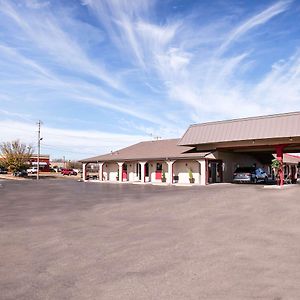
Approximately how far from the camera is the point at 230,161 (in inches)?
1507

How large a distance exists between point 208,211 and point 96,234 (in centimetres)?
553

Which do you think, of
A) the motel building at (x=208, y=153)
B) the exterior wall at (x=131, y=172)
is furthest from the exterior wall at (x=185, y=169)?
the exterior wall at (x=131, y=172)

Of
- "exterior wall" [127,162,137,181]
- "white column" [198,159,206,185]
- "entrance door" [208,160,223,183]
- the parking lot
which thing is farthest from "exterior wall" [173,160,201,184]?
the parking lot

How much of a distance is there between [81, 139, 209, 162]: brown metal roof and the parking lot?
22.4m

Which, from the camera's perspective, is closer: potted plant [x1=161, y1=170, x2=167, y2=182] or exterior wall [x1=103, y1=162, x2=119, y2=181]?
potted plant [x1=161, y1=170, x2=167, y2=182]

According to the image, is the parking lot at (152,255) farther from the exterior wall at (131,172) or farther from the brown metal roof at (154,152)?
the exterior wall at (131,172)

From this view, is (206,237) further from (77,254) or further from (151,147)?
(151,147)

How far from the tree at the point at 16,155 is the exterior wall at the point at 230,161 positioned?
133 feet

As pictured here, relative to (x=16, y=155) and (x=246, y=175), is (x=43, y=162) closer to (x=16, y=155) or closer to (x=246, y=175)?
(x=16, y=155)

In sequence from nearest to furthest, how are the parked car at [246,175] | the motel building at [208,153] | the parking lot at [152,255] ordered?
the parking lot at [152,255] < the motel building at [208,153] < the parked car at [246,175]

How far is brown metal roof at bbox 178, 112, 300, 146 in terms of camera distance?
1114 inches

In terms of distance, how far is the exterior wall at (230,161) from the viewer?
36.6 meters

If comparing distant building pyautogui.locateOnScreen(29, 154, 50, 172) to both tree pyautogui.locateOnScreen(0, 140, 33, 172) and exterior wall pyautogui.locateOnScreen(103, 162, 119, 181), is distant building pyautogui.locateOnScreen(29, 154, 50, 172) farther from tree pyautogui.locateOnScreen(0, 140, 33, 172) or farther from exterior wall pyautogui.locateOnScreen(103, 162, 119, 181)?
exterior wall pyautogui.locateOnScreen(103, 162, 119, 181)

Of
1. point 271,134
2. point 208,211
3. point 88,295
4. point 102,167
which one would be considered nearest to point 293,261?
point 88,295
